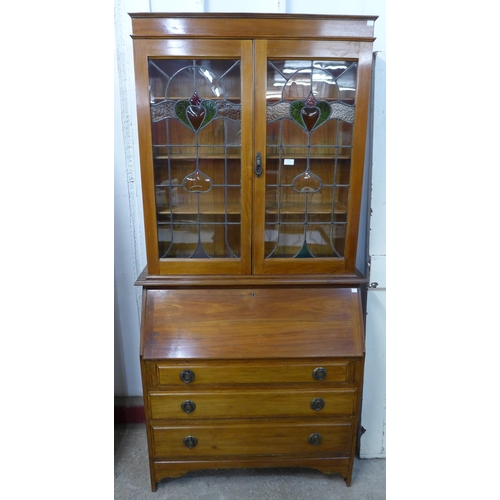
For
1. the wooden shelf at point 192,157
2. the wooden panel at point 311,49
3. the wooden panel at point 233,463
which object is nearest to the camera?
the wooden panel at point 311,49

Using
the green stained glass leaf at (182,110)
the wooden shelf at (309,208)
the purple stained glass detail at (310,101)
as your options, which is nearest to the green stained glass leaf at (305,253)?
the wooden shelf at (309,208)

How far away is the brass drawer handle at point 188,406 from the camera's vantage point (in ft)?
4.42

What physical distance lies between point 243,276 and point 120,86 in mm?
1025

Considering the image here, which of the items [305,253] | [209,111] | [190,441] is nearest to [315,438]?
[190,441]

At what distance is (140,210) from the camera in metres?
1.64

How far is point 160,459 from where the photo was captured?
1415mm

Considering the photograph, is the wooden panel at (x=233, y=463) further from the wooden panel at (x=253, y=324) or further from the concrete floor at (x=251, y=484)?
the wooden panel at (x=253, y=324)

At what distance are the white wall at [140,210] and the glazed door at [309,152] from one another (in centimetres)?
24

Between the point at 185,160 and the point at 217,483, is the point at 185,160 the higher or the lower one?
the higher one

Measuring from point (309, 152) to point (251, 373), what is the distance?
0.92m

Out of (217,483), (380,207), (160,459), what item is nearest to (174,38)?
(380,207)

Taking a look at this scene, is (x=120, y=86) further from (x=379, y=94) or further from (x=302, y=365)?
(x=302, y=365)

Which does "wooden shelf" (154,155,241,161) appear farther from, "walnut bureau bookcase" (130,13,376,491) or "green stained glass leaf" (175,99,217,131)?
"green stained glass leaf" (175,99,217,131)

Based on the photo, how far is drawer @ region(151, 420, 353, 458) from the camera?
1.38 metres
